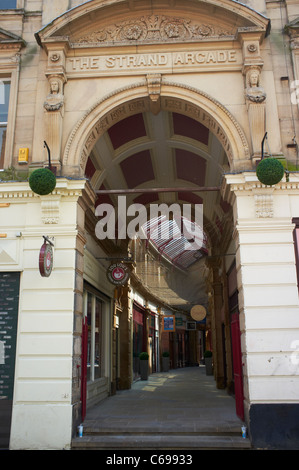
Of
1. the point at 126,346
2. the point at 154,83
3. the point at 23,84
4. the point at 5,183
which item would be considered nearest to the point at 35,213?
the point at 5,183

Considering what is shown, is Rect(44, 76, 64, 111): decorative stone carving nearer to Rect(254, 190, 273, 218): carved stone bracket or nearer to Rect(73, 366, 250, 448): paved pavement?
Rect(254, 190, 273, 218): carved stone bracket

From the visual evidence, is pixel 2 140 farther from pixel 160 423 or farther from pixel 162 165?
pixel 160 423

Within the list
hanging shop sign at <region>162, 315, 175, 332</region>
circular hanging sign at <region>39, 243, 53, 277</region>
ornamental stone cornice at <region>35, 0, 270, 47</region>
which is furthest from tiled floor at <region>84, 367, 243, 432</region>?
hanging shop sign at <region>162, 315, 175, 332</region>

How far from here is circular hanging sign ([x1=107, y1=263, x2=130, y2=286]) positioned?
13445 mm

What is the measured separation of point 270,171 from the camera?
7.73 metres

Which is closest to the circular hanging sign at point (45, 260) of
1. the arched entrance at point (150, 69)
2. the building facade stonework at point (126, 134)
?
the building facade stonework at point (126, 134)

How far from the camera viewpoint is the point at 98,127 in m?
9.45

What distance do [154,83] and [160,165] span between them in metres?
4.56

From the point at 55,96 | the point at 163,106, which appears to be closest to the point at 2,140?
the point at 55,96

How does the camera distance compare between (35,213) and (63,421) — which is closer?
(63,421)

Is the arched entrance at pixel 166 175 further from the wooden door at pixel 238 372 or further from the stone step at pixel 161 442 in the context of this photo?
the stone step at pixel 161 442

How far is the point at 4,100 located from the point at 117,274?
648cm

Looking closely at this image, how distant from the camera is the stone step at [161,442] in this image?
7.29 meters
